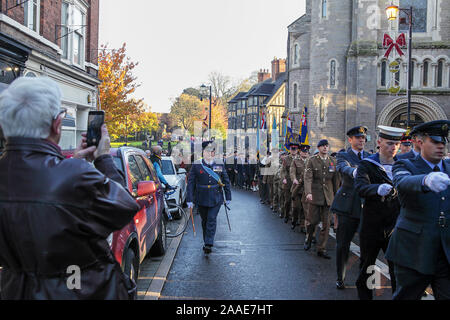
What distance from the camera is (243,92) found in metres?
93.9

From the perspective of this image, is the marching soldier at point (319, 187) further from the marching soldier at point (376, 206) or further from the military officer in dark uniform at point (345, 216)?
the marching soldier at point (376, 206)

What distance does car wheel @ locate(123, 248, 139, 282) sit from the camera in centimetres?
434

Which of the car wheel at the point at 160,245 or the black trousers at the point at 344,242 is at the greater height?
the black trousers at the point at 344,242

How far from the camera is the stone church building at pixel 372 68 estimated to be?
2962 cm

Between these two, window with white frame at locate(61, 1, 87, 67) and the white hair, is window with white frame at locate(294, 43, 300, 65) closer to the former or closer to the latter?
window with white frame at locate(61, 1, 87, 67)

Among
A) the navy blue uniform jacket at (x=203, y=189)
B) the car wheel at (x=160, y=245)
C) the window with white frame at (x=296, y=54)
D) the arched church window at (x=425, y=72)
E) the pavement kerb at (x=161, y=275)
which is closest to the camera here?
the pavement kerb at (x=161, y=275)

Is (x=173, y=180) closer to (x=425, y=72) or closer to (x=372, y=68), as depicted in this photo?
(x=372, y=68)

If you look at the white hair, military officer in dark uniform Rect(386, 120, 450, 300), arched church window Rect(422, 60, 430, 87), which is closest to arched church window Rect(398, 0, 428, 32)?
arched church window Rect(422, 60, 430, 87)

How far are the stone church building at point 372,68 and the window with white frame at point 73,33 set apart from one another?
18935mm

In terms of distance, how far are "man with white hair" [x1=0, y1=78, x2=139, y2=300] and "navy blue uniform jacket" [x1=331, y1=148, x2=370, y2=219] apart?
13.6ft

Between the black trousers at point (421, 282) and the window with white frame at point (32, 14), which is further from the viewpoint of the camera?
the window with white frame at point (32, 14)

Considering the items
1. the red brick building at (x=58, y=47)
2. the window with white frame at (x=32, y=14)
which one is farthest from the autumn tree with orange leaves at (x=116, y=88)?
the window with white frame at (x=32, y=14)

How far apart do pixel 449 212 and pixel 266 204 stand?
1286 centimetres

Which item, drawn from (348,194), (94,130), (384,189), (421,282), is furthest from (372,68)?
(94,130)
